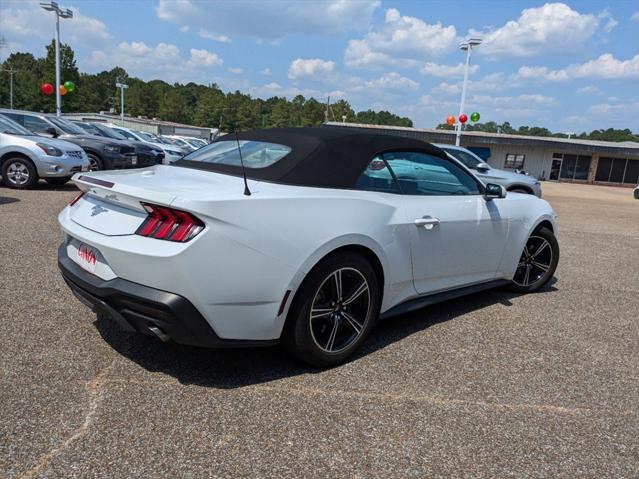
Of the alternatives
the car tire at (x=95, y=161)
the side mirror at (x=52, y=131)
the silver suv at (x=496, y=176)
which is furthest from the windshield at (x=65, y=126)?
the silver suv at (x=496, y=176)


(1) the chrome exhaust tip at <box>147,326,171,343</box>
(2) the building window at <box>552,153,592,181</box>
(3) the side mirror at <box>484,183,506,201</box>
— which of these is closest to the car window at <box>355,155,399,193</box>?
(3) the side mirror at <box>484,183,506,201</box>

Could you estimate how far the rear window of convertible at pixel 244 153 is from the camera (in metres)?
3.29

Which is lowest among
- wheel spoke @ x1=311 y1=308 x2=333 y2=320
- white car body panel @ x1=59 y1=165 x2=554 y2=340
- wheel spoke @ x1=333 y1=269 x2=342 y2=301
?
wheel spoke @ x1=311 y1=308 x2=333 y2=320

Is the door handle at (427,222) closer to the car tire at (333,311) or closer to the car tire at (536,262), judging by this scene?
the car tire at (333,311)

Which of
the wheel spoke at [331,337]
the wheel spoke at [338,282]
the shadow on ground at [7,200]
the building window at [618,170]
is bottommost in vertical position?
the shadow on ground at [7,200]

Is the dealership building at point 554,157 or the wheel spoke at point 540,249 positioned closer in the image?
the wheel spoke at point 540,249

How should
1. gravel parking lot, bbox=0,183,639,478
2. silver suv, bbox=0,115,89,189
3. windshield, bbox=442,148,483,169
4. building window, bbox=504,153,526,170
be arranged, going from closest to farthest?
gravel parking lot, bbox=0,183,639,478, silver suv, bbox=0,115,89,189, windshield, bbox=442,148,483,169, building window, bbox=504,153,526,170

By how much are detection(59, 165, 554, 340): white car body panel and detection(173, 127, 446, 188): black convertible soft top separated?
3.9 inches

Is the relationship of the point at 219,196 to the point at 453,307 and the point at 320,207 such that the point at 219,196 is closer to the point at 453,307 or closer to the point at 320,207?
the point at 320,207

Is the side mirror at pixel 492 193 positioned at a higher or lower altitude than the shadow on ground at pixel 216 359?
higher

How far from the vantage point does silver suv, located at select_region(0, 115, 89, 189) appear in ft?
31.7

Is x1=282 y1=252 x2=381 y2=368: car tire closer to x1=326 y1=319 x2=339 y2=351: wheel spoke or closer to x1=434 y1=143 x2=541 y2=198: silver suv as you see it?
x1=326 y1=319 x2=339 y2=351: wheel spoke

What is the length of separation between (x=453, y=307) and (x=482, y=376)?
4.45ft

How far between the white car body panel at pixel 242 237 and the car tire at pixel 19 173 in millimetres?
7867
